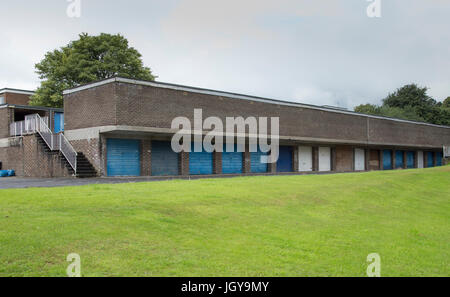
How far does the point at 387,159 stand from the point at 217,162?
2708cm

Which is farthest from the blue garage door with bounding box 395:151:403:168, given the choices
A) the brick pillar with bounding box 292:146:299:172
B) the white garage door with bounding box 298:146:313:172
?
the brick pillar with bounding box 292:146:299:172

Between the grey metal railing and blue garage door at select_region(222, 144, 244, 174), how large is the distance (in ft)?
37.0

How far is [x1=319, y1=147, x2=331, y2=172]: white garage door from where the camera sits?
126 feet

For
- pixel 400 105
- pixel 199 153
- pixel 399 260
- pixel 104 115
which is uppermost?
pixel 400 105

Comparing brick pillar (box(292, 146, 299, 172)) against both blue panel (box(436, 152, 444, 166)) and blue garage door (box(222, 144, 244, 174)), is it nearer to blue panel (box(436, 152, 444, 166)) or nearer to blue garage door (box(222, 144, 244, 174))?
blue garage door (box(222, 144, 244, 174))

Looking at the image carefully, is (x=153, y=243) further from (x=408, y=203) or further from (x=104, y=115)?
(x=104, y=115)

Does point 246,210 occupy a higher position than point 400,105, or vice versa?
point 400,105

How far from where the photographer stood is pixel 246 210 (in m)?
9.82

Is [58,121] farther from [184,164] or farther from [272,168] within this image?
[272,168]

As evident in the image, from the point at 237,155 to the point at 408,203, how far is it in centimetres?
1848

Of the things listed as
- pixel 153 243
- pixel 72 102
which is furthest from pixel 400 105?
pixel 153 243

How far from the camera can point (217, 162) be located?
29.4m

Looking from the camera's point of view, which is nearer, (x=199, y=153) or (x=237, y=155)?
(x=199, y=153)
